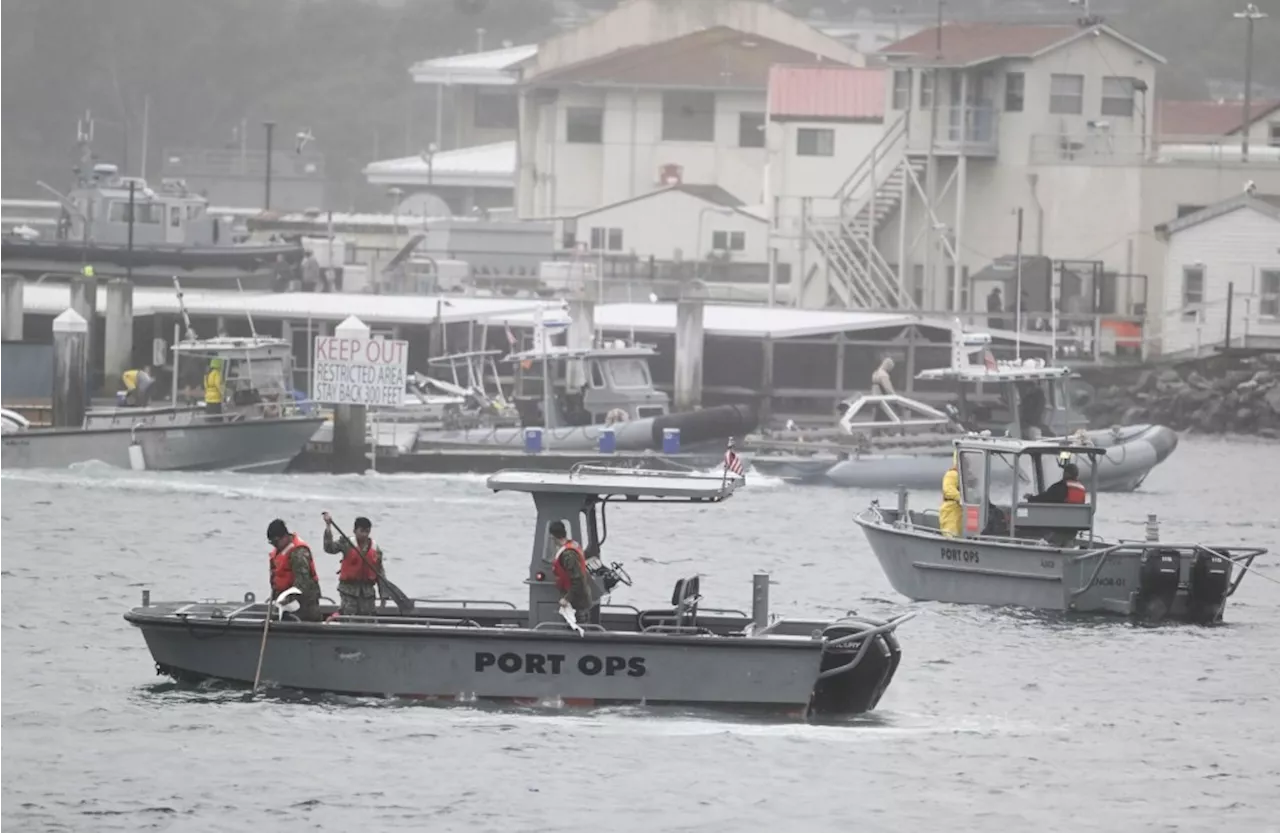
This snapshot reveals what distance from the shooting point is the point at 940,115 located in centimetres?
6800

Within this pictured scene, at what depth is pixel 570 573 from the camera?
22359mm

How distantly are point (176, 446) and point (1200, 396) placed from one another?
2721cm

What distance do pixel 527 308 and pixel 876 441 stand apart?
564 inches

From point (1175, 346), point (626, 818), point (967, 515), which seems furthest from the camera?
point (1175, 346)

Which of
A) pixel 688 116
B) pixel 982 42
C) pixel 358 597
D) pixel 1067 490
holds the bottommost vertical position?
pixel 358 597

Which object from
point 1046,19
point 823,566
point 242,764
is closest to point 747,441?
point 823,566

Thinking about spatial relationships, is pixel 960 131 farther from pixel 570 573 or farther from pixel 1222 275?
pixel 570 573

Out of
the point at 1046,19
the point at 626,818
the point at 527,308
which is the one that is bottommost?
the point at 626,818

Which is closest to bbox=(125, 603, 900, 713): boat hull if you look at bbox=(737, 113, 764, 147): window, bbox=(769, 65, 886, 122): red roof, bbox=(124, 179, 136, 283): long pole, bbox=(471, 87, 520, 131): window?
bbox=(124, 179, 136, 283): long pole

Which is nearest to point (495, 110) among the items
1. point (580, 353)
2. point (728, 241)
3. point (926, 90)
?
point (728, 241)

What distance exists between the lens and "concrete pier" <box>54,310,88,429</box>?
4578cm

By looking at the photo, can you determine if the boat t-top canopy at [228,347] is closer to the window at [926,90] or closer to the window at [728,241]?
the window at [926,90]

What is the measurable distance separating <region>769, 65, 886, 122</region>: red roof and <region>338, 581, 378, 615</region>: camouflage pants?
5525 centimetres

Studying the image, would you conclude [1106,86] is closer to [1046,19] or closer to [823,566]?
[823,566]
